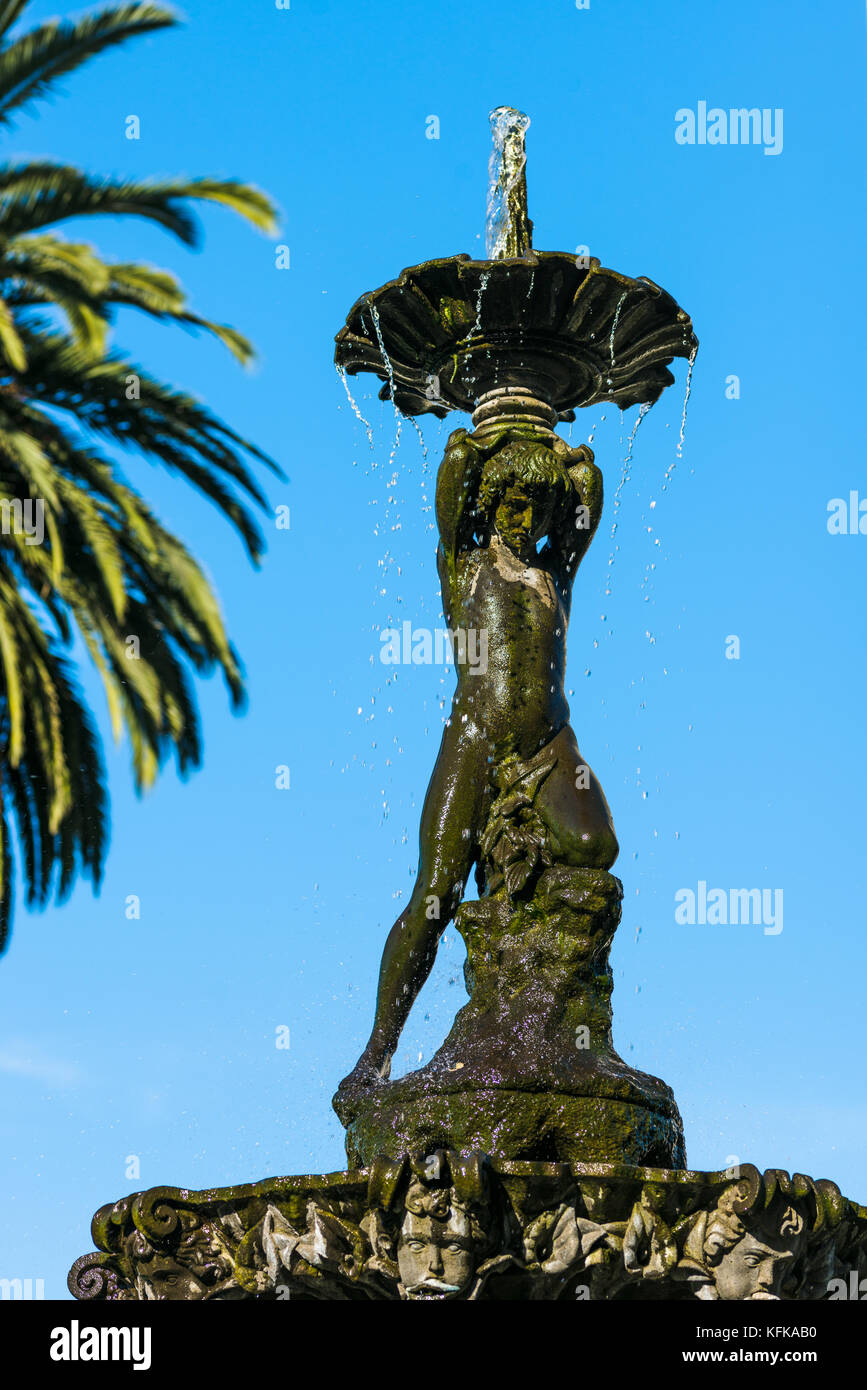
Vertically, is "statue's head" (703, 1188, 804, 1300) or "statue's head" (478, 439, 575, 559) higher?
"statue's head" (478, 439, 575, 559)

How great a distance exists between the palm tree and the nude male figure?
1540 mm

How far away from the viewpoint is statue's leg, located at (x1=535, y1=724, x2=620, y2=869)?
9109 mm

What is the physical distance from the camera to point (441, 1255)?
7.48m

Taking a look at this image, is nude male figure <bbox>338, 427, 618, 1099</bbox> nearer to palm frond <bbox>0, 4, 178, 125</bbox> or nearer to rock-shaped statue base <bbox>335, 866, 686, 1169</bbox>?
rock-shaped statue base <bbox>335, 866, 686, 1169</bbox>

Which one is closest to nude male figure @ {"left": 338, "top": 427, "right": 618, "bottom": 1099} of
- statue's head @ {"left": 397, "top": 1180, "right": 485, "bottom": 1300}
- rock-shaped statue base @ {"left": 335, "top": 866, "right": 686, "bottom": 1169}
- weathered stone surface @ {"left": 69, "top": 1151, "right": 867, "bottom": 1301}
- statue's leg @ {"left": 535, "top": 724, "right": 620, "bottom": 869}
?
statue's leg @ {"left": 535, "top": 724, "right": 620, "bottom": 869}

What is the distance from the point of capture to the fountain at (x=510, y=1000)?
758cm

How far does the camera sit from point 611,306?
402 inches

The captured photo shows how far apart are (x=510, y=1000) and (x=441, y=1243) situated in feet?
5.10

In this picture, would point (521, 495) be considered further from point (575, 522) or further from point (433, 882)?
point (433, 882)

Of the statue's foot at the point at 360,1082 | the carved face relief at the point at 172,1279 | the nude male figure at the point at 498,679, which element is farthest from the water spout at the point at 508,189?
the carved face relief at the point at 172,1279

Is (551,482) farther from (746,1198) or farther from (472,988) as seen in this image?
(746,1198)

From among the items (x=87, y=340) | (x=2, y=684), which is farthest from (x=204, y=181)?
(x=2, y=684)

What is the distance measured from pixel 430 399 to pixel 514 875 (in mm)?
3385

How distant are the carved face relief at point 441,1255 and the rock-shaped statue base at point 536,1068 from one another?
0.73 meters
